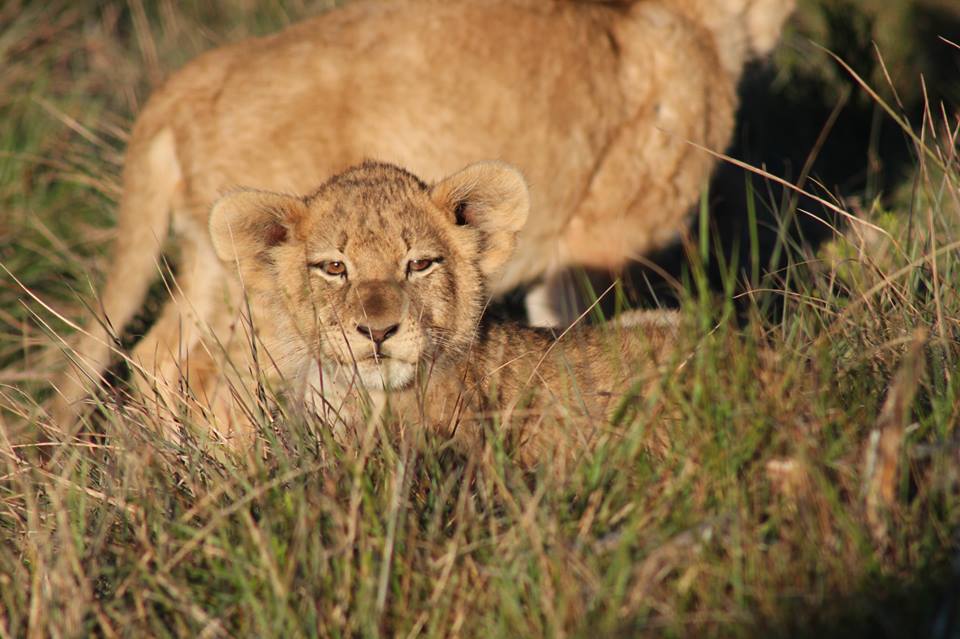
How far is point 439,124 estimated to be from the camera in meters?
5.02

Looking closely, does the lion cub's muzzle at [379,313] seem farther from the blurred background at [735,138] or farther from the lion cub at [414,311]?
the blurred background at [735,138]

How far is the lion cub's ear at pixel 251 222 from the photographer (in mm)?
3895

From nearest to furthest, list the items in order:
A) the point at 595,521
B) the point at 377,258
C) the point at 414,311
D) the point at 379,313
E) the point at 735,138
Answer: the point at 595,521
the point at 379,313
the point at 414,311
the point at 377,258
the point at 735,138

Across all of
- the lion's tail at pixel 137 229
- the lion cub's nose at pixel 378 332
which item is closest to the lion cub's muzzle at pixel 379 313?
the lion cub's nose at pixel 378 332

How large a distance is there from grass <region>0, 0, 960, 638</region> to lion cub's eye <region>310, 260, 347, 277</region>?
0.53 m

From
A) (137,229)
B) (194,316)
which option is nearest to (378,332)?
(194,316)

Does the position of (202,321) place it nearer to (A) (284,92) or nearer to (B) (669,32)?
(A) (284,92)

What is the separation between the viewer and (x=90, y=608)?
2.89 meters

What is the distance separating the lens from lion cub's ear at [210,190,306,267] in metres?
3.89

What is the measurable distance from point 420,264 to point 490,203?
1.34ft

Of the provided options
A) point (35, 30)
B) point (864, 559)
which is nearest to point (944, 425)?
point (864, 559)

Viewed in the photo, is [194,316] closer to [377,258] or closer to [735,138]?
Result: [377,258]

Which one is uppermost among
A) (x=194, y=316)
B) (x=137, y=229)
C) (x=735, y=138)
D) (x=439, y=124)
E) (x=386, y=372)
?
(x=439, y=124)

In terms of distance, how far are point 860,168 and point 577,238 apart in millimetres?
2809
